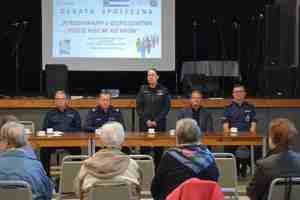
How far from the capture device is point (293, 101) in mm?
9477

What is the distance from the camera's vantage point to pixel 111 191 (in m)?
4.07

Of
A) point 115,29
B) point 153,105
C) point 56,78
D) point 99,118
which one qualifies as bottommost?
Answer: point 99,118

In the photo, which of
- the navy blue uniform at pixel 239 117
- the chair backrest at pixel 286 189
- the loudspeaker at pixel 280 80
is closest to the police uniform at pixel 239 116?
the navy blue uniform at pixel 239 117

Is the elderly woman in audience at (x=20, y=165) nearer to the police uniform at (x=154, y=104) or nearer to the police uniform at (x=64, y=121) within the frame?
the police uniform at (x=64, y=121)

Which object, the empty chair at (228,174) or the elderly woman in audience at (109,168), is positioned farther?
the empty chair at (228,174)

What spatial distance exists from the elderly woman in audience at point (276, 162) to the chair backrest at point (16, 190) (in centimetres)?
151

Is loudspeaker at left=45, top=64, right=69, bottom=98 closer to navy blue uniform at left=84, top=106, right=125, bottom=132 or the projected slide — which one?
the projected slide

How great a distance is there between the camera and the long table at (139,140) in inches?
276

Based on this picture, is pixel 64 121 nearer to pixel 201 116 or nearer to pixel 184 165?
pixel 201 116

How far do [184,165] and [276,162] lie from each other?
2.06 ft

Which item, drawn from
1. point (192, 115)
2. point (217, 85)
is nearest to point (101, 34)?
point (217, 85)

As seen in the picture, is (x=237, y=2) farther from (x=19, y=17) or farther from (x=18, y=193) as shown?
(x=18, y=193)

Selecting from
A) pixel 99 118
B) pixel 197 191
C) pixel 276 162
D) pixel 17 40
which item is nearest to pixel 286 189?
pixel 276 162

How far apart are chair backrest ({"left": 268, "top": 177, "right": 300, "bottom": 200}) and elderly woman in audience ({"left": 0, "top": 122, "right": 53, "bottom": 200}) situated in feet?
5.06
